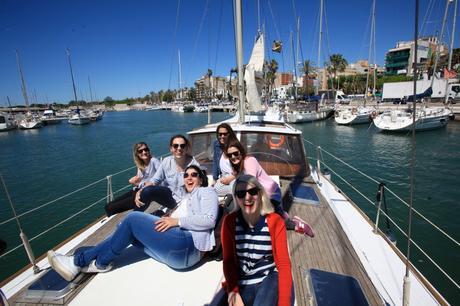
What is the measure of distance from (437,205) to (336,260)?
9305mm

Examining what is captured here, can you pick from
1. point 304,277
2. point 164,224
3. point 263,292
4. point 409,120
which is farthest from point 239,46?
point 409,120

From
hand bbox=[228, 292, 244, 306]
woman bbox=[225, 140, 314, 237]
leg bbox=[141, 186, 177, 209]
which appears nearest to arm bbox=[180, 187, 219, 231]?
hand bbox=[228, 292, 244, 306]

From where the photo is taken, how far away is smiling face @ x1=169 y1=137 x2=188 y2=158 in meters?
4.10

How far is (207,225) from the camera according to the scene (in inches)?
103

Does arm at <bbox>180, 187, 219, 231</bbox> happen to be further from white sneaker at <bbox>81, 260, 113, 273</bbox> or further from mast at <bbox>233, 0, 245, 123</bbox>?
mast at <bbox>233, 0, 245, 123</bbox>

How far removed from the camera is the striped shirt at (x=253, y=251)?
218 centimetres

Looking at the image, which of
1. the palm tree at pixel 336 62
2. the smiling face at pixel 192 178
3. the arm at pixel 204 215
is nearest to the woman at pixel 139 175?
the smiling face at pixel 192 178

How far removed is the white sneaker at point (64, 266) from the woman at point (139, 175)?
165 cm

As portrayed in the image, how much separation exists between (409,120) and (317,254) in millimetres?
28745

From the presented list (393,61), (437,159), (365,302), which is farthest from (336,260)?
(393,61)

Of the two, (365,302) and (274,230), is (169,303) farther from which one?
(365,302)

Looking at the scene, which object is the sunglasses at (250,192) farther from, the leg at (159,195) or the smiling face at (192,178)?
the leg at (159,195)

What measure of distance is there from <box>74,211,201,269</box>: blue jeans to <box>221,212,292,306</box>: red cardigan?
67 centimetres

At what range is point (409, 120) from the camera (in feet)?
83.5
